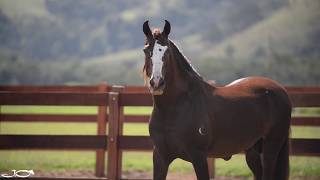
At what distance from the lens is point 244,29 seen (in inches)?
4582

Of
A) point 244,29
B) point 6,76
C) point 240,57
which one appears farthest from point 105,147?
point 244,29

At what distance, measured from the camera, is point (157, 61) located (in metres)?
4.86

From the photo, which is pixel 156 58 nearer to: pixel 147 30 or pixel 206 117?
pixel 147 30

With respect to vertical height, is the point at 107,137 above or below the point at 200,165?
above

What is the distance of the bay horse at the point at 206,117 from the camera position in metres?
5.01

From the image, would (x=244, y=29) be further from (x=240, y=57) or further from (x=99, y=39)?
(x=99, y=39)

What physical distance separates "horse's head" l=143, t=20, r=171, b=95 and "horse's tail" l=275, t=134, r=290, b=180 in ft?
5.84

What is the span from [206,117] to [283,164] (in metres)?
1.25

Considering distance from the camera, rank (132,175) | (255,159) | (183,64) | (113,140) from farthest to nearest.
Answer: (132,175) < (113,140) < (255,159) < (183,64)

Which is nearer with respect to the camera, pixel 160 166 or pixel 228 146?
pixel 160 166

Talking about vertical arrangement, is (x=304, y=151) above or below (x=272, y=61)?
below

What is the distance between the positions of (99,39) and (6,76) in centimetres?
3706

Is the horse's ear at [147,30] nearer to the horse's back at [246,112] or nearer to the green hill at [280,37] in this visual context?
the horse's back at [246,112]

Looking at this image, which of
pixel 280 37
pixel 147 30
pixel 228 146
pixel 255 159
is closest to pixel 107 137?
pixel 255 159
